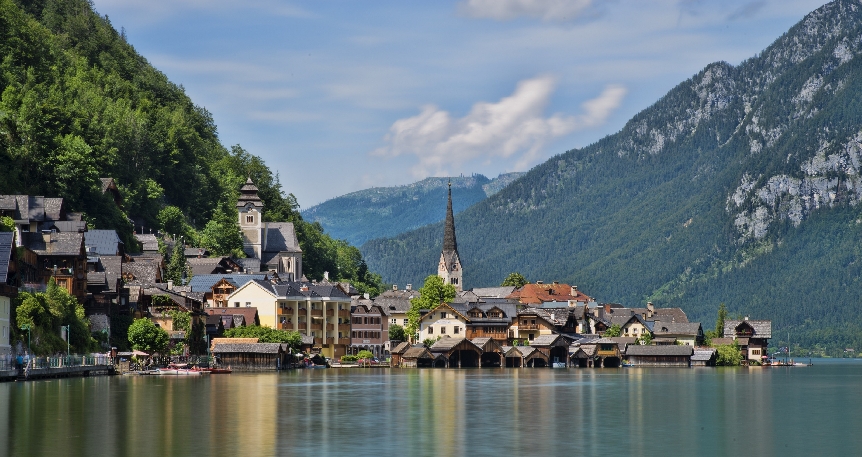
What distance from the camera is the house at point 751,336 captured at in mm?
180125

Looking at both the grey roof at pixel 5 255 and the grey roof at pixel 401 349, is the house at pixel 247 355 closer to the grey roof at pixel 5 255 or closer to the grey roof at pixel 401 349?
the grey roof at pixel 401 349

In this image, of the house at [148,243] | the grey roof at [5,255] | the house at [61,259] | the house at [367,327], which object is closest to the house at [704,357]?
the house at [367,327]

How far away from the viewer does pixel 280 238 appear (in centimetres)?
18188

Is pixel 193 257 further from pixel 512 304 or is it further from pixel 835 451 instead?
pixel 835 451

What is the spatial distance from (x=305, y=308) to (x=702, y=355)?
53.3 meters

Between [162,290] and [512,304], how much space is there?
2281 inches

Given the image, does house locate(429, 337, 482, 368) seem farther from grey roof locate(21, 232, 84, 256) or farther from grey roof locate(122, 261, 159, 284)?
grey roof locate(21, 232, 84, 256)

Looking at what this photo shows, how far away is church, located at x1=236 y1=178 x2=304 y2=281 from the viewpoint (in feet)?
582

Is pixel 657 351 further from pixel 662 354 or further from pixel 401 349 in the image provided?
pixel 401 349

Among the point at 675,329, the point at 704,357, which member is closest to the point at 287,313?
the point at 704,357

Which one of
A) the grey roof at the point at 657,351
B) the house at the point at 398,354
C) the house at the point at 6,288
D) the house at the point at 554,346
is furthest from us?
the grey roof at the point at 657,351

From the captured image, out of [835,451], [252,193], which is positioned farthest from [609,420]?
[252,193]

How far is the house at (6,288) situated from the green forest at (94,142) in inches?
1468

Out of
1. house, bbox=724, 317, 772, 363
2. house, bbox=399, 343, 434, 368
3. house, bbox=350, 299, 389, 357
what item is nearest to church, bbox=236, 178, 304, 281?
house, bbox=350, 299, 389, 357
